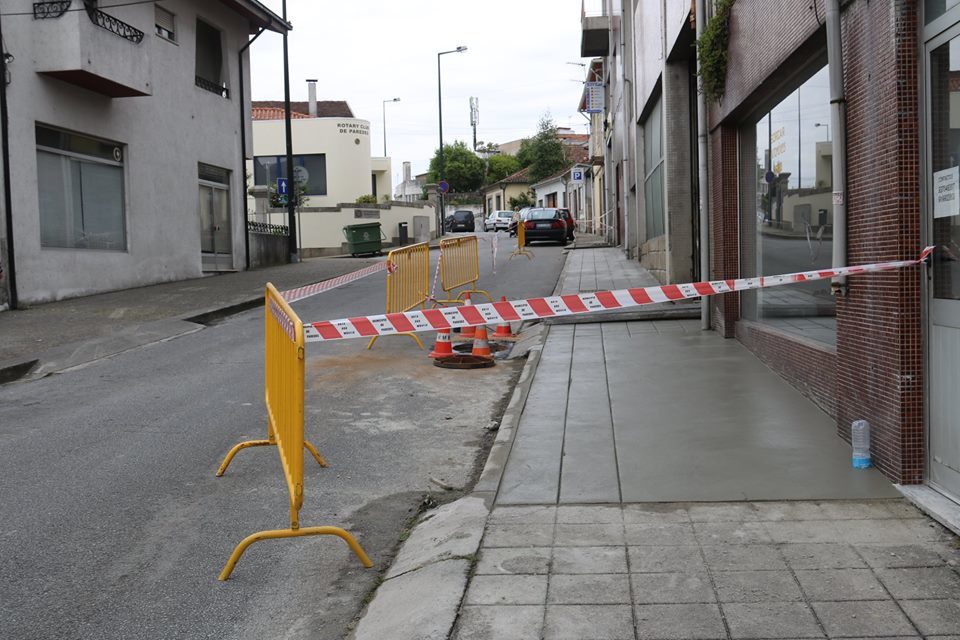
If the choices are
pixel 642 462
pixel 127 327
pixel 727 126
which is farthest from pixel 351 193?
pixel 642 462

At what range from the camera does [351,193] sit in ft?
169

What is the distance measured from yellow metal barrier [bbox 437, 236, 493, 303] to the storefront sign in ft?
32.1

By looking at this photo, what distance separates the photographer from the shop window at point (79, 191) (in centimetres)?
1591

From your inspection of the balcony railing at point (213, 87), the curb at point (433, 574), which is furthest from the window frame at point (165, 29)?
the curb at point (433, 574)

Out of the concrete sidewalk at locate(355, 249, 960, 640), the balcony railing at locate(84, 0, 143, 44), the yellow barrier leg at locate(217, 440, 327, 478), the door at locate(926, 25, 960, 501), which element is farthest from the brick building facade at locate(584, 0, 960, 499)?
the balcony railing at locate(84, 0, 143, 44)

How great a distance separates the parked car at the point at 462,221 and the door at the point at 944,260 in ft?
182

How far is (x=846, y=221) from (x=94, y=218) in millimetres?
14838

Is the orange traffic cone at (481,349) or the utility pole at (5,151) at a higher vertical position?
the utility pole at (5,151)

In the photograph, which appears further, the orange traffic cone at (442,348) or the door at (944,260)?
the orange traffic cone at (442,348)

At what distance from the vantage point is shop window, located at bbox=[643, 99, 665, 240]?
17438 millimetres

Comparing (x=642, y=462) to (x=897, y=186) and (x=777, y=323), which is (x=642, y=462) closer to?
(x=897, y=186)

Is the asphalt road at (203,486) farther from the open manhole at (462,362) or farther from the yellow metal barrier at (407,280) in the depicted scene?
the yellow metal barrier at (407,280)

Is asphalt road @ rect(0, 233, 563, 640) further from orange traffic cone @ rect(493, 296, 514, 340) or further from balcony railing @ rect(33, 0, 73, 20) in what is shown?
balcony railing @ rect(33, 0, 73, 20)

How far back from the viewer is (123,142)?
59.6ft
